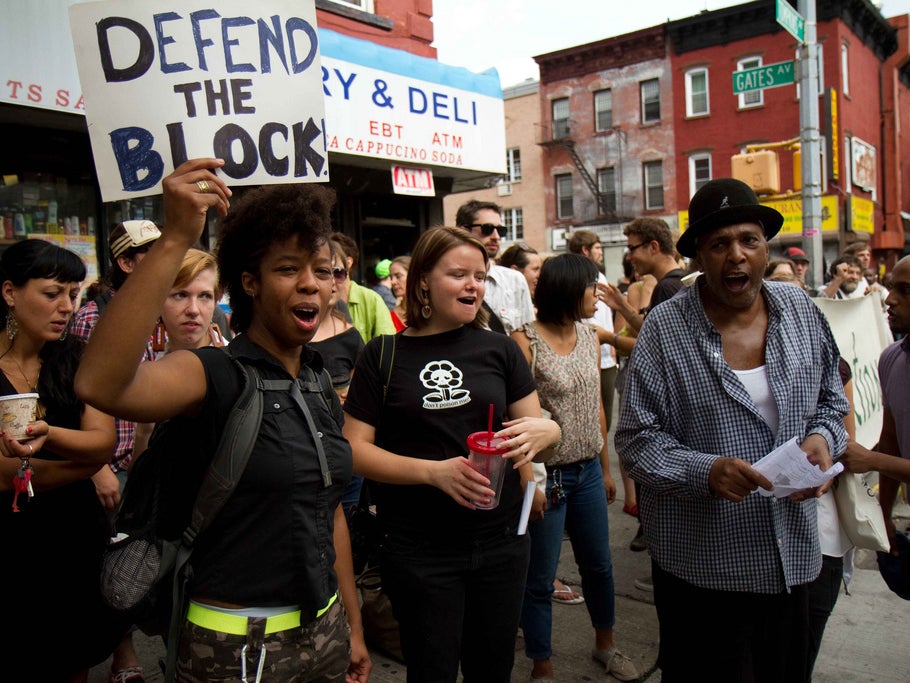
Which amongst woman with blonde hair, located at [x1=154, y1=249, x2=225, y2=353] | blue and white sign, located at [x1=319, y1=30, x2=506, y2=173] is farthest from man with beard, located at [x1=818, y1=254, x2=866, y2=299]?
woman with blonde hair, located at [x1=154, y1=249, x2=225, y2=353]

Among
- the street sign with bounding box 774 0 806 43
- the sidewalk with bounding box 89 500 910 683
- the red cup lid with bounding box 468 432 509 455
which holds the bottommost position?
the sidewalk with bounding box 89 500 910 683

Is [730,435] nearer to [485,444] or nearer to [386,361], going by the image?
[485,444]

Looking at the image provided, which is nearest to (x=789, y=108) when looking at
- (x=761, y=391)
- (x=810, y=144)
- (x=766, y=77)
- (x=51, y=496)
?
(x=810, y=144)

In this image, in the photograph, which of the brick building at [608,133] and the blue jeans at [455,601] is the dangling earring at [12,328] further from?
the brick building at [608,133]

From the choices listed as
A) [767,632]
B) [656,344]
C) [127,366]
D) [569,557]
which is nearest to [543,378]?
[656,344]

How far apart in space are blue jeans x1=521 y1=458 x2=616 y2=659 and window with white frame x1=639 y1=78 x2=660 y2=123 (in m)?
28.0

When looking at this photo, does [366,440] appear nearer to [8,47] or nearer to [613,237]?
[8,47]

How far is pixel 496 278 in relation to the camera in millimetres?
4977

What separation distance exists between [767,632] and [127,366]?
2.30m

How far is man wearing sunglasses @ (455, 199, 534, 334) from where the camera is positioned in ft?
15.6

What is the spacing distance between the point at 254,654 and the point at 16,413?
124 centimetres

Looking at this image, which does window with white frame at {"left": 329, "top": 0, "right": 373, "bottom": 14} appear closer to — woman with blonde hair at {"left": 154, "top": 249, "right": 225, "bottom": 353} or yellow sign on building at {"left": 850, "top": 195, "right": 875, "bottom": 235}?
woman with blonde hair at {"left": 154, "top": 249, "right": 225, "bottom": 353}

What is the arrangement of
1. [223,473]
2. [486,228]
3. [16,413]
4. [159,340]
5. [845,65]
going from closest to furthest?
1. [223,473]
2. [16,413]
3. [159,340]
4. [486,228]
5. [845,65]

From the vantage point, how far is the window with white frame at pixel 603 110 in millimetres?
30016
